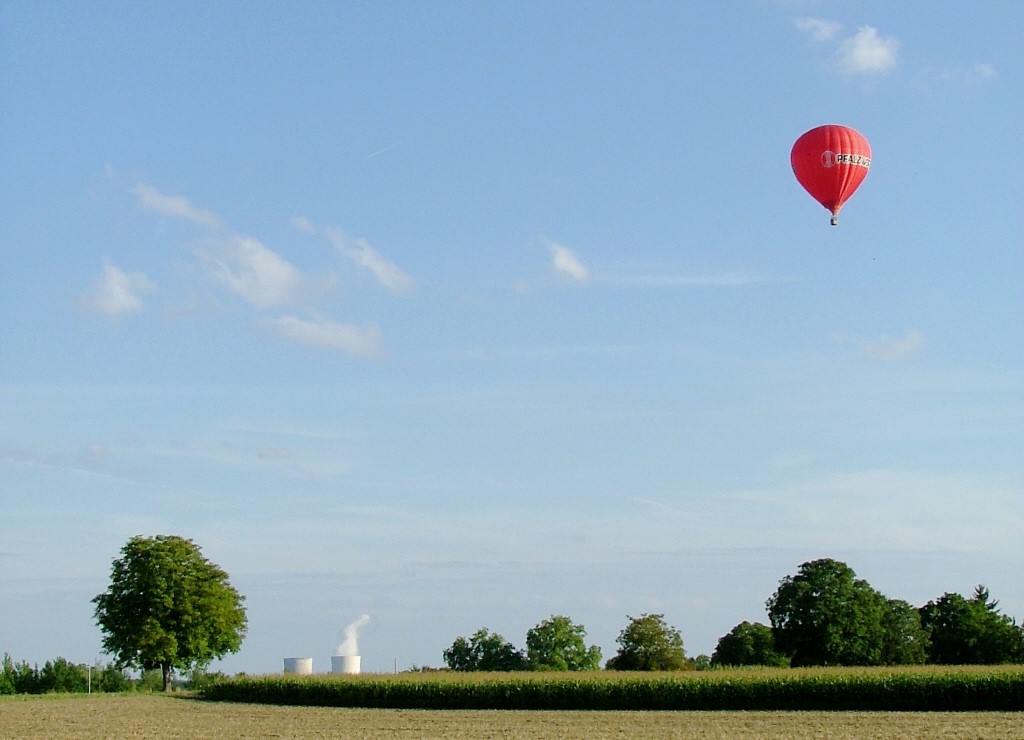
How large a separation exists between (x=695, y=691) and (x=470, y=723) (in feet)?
37.5

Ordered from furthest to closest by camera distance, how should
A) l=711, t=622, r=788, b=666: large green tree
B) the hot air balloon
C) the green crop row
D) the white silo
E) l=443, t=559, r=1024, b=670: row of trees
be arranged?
l=711, t=622, r=788, b=666: large green tree
l=443, t=559, r=1024, b=670: row of trees
the white silo
the green crop row
the hot air balloon

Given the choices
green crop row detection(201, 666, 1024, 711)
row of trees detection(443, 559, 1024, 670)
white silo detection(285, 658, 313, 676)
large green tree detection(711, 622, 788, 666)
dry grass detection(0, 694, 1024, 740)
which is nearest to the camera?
dry grass detection(0, 694, 1024, 740)

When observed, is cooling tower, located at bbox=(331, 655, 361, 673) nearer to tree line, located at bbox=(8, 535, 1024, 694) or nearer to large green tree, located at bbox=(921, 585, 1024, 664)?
tree line, located at bbox=(8, 535, 1024, 694)

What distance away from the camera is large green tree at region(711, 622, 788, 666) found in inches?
3609

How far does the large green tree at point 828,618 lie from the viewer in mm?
79062

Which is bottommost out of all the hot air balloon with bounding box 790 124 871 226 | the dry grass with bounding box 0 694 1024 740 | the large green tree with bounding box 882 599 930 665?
the dry grass with bounding box 0 694 1024 740

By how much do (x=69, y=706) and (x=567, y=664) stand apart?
137 ft

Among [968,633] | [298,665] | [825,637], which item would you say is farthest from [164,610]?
[968,633]

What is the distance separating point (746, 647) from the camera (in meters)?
94.4

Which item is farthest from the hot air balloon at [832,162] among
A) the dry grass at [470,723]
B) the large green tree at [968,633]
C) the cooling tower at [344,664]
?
the large green tree at [968,633]

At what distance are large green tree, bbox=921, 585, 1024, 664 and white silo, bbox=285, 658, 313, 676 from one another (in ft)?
150

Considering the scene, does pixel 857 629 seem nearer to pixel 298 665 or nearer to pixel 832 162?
pixel 298 665

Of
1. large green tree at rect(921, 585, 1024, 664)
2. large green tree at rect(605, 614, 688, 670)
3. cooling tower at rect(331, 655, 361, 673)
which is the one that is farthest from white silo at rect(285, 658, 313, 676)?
large green tree at rect(921, 585, 1024, 664)

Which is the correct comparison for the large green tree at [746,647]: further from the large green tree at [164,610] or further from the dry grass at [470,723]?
→ the dry grass at [470,723]
